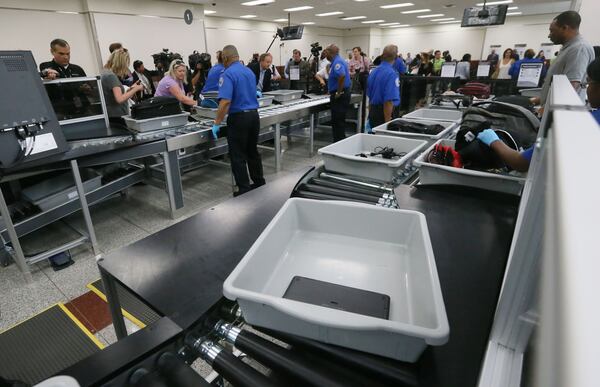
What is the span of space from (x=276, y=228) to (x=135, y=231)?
2331mm

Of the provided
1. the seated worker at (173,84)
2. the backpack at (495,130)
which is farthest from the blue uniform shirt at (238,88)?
the backpack at (495,130)

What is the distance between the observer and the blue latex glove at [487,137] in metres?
1.45

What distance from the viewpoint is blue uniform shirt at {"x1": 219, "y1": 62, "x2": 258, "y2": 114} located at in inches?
119

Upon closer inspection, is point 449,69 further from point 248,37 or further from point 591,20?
point 248,37

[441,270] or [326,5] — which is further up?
[326,5]

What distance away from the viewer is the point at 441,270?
91 centimetres

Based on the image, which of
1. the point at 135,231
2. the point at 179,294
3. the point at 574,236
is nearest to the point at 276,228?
the point at 179,294

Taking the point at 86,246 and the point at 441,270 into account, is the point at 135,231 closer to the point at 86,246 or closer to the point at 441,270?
the point at 86,246

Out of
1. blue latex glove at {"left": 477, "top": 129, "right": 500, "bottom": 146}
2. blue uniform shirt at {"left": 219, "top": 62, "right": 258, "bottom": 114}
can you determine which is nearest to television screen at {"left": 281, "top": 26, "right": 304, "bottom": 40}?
blue uniform shirt at {"left": 219, "top": 62, "right": 258, "bottom": 114}

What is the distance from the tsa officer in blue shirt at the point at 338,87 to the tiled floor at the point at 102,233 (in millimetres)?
753

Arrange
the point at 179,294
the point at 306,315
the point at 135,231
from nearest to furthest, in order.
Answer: the point at 306,315, the point at 179,294, the point at 135,231

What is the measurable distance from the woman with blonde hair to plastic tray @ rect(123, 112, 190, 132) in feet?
1.10

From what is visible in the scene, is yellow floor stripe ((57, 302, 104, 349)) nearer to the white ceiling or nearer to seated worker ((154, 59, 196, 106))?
seated worker ((154, 59, 196, 106))

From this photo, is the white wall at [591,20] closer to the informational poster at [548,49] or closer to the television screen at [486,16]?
the television screen at [486,16]
